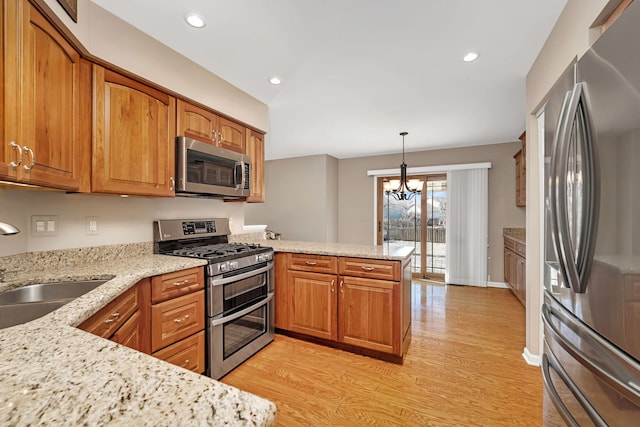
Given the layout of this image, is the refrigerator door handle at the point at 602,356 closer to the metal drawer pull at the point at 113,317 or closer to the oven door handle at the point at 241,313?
the metal drawer pull at the point at 113,317

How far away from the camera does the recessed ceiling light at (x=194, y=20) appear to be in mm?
1817

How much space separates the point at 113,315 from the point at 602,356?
1889mm

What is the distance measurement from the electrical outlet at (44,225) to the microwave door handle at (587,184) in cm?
273

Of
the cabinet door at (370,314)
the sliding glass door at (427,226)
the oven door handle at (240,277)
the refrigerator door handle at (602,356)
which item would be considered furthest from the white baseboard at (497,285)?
the refrigerator door handle at (602,356)

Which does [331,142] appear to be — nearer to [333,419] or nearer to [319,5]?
[319,5]

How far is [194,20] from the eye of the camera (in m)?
1.86

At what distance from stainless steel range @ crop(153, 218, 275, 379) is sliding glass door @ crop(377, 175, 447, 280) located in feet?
12.0

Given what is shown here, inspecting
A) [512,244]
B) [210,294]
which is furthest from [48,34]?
[512,244]

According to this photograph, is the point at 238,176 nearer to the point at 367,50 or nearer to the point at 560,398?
the point at 367,50

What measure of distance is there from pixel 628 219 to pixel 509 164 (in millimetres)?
4836

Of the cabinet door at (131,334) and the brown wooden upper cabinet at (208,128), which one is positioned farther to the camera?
the brown wooden upper cabinet at (208,128)

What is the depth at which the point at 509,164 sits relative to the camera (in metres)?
4.81

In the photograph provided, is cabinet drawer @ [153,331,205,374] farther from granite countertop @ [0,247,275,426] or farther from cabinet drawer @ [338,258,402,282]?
cabinet drawer @ [338,258,402,282]

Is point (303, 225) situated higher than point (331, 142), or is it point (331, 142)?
point (331, 142)
